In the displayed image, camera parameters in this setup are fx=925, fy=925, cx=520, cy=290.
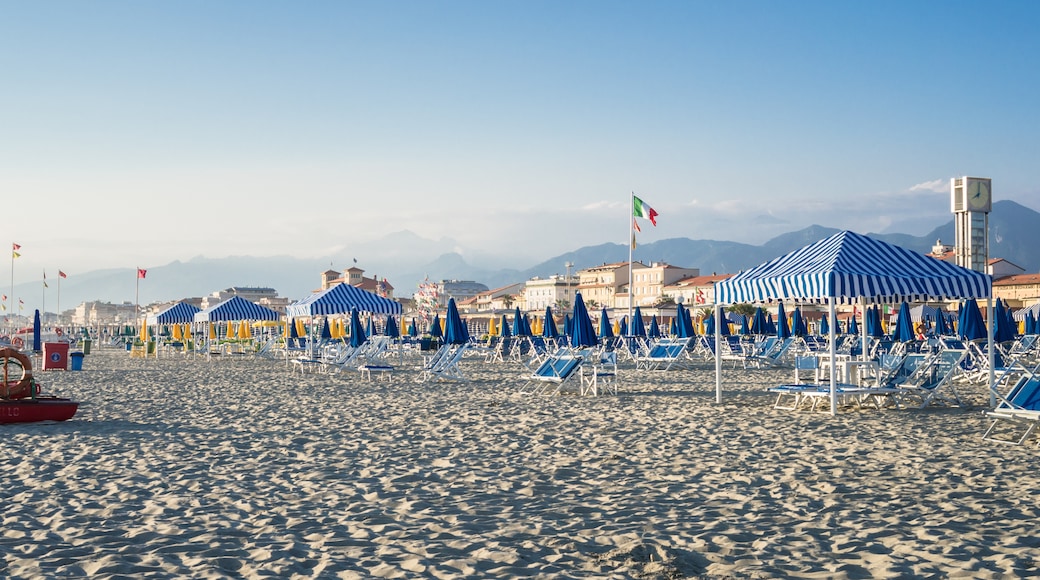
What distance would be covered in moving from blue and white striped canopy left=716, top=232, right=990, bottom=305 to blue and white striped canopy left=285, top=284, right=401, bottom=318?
1027 centimetres

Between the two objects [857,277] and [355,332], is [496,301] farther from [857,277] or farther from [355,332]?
[857,277]

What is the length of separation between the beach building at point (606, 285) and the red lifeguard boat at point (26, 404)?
93.7 metres

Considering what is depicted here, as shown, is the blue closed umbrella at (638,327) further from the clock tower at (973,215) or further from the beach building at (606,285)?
the beach building at (606,285)

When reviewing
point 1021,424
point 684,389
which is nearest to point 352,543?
point 1021,424

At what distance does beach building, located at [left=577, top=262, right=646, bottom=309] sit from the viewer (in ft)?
345

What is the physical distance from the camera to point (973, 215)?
7912 cm

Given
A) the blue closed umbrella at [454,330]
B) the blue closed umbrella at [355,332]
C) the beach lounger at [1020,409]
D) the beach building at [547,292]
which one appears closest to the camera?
the beach lounger at [1020,409]

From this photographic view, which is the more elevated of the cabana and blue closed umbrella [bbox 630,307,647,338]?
the cabana

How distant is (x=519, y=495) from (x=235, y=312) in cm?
2181

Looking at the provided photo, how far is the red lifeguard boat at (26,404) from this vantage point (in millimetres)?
8938

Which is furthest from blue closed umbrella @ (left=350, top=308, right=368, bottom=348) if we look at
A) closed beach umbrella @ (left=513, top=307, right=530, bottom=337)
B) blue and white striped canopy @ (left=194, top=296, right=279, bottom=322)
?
blue and white striped canopy @ (left=194, top=296, right=279, bottom=322)

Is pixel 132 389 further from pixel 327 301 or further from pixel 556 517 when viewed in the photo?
pixel 556 517

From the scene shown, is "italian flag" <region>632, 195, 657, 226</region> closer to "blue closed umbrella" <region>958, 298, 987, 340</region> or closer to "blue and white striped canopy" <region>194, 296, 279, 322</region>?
"blue and white striped canopy" <region>194, 296, 279, 322</region>

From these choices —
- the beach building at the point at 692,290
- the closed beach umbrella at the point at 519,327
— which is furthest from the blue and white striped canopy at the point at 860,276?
the beach building at the point at 692,290
